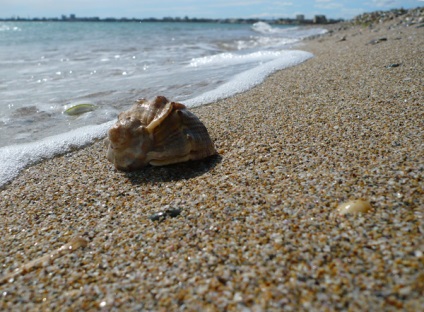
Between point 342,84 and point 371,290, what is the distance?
4153 mm

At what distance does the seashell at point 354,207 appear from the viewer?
207cm

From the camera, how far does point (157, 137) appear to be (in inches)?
118

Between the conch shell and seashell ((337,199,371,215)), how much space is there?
1351mm

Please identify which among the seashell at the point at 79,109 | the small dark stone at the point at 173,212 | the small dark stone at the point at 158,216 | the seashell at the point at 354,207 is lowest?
the small dark stone at the point at 158,216

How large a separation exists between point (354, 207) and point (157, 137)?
1.66m

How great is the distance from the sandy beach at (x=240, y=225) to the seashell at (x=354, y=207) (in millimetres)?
39

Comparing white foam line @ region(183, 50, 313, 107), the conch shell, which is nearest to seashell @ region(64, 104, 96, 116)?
white foam line @ region(183, 50, 313, 107)

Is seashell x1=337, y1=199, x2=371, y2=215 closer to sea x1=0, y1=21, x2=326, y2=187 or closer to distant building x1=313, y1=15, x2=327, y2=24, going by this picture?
sea x1=0, y1=21, x2=326, y2=187

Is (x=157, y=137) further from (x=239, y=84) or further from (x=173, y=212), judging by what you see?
(x=239, y=84)

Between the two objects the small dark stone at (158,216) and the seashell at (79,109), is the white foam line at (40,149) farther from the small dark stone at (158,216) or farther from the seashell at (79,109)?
the small dark stone at (158,216)

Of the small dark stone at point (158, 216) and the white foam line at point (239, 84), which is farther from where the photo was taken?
the white foam line at point (239, 84)

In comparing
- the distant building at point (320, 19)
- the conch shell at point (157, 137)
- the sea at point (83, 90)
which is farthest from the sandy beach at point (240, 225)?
the distant building at point (320, 19)

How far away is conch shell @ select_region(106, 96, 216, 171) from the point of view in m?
2.99

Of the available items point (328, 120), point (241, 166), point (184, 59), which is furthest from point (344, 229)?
point (184, 59)
